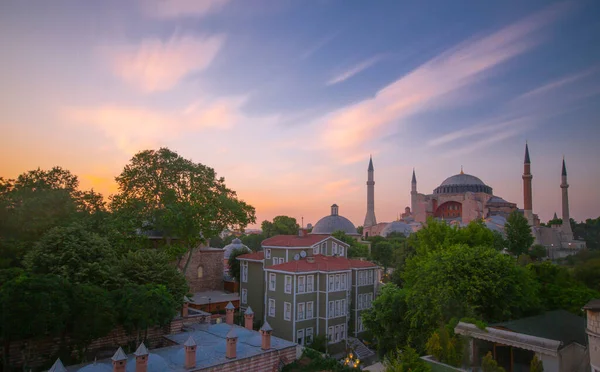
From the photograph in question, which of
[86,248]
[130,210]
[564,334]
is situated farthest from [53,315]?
[564,334]

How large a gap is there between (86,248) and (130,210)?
7811 mm

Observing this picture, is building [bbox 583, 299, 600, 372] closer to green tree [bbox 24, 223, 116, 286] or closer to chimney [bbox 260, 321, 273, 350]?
chimney [bbox 260, 321, 273, 350]

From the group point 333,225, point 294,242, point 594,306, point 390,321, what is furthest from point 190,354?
point 333,225

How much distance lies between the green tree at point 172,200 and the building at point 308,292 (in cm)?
461

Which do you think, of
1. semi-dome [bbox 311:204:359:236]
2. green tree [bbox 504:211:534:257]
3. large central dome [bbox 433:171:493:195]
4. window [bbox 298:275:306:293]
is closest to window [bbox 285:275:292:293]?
window [bbox 298:275:306:293]

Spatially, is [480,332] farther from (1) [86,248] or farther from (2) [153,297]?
(1) [86,248]

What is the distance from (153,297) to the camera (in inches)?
734

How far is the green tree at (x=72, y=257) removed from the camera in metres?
18.7

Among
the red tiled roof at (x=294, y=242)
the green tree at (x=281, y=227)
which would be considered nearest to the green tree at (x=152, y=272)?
the red tiled roof at (x=294, y=242)

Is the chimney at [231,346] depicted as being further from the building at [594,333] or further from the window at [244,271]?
the window at [244,271]

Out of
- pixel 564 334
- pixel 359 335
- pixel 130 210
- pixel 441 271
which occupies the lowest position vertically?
pixel 359 335

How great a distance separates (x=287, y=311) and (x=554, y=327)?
14371 millimetres

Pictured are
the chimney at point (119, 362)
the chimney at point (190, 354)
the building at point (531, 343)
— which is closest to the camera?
the building at point (531, 343)

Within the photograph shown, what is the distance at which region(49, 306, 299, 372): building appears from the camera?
49.1 feet
